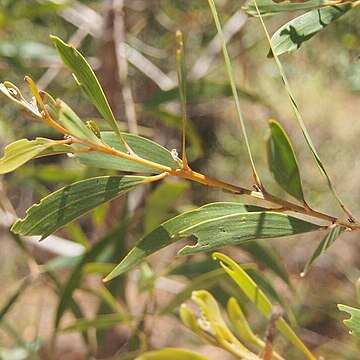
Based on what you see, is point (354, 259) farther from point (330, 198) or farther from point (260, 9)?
point (260, 9)

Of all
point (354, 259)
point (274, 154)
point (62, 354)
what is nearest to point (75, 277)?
point (274, 154)

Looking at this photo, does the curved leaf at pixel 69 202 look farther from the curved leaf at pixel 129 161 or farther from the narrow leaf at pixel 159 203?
the narrow leaf at pixel 159 203

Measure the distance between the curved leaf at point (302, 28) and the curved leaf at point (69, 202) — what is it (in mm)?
129

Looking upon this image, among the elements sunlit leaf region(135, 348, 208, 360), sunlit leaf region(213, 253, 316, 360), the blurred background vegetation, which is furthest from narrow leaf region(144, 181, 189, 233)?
sunlit leaf region(135, 348, 208, 360)

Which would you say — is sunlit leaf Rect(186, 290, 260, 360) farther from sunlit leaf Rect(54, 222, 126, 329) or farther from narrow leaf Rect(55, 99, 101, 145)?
sunlit leaf Rect(54, 222, 126, 329)

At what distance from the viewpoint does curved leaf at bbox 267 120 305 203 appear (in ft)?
1.55

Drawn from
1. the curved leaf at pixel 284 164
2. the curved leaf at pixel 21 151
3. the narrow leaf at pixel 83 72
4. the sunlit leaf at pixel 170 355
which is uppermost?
the narrow leaf at pixel 83 72

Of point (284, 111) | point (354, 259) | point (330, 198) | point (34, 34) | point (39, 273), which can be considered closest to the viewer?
point (39, 273)

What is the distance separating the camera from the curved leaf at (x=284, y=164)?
0.47 meters

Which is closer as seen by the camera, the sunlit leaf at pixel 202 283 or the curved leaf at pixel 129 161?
the curved leaf at pixel 129 161

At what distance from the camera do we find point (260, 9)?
47 centimetres

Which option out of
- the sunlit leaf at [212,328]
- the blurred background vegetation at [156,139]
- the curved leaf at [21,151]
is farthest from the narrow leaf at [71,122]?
the blurred background vegetation at [156,139]

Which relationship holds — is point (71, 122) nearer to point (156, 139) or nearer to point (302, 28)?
point (302, 28)

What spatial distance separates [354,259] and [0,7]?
7.53ft
